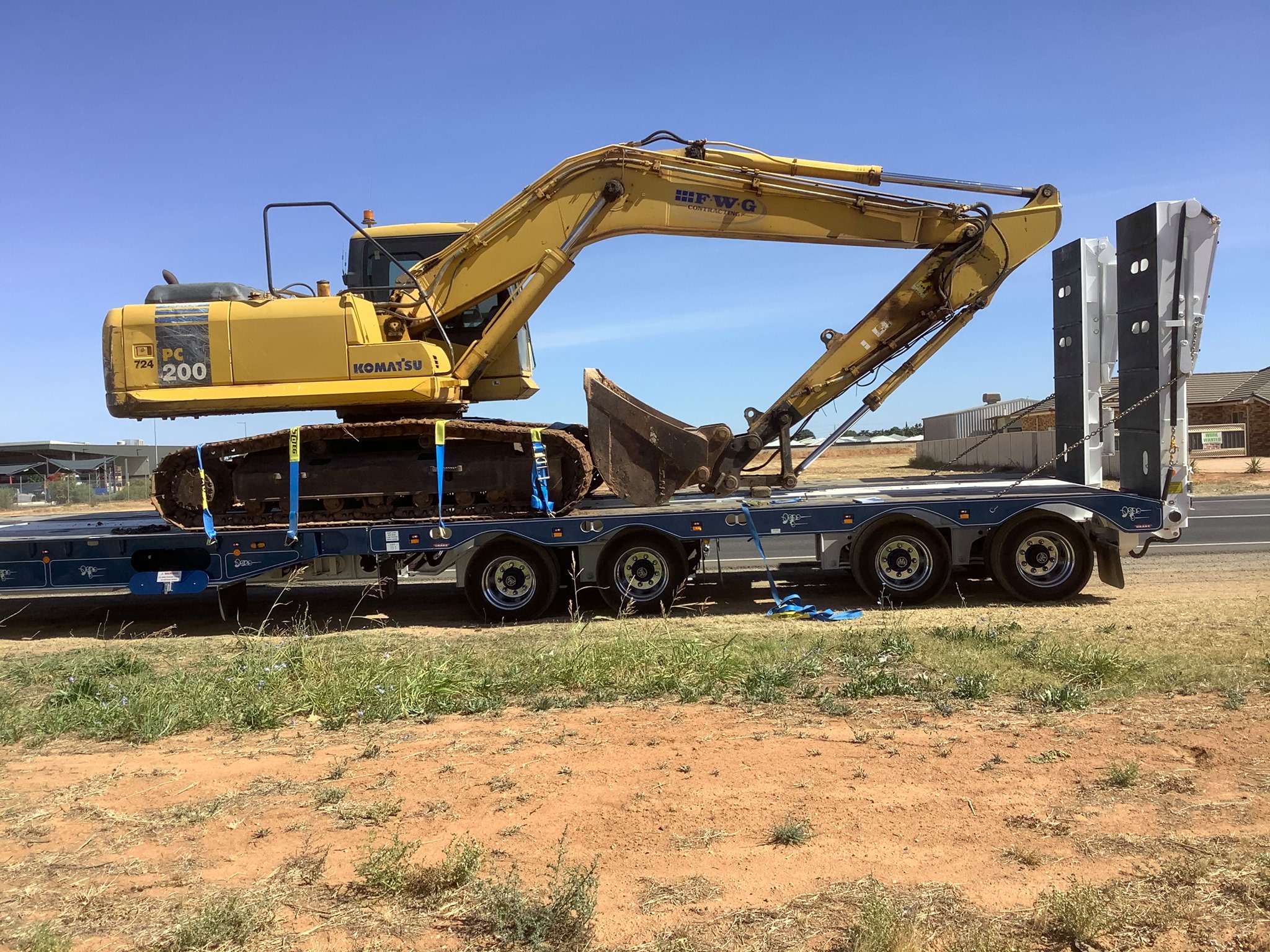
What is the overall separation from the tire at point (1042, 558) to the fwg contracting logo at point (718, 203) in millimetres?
4390

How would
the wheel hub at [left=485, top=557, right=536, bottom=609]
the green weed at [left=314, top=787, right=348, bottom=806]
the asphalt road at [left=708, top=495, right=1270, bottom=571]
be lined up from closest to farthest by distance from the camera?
the green weed at [left=314, top=787, right=348, bottom=806]
the wheel hub at [left=485, top=557, right=536, bottom=609]
the asphalt road at [left=708, top=495, right=1270, bottom=571]

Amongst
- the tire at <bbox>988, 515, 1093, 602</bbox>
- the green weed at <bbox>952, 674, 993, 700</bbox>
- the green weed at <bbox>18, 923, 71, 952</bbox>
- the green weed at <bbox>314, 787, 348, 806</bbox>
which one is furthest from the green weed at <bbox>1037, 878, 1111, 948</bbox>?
the tire at <bbox>988, 515, 1093, 602</bbox>

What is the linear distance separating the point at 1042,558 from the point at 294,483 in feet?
26.6

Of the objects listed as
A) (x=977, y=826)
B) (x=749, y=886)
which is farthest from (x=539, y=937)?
(x=977, y=826)

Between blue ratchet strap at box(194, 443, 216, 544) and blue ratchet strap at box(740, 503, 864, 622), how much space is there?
569cm

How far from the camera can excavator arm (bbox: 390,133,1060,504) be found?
10.6m

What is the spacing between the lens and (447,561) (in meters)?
10.7

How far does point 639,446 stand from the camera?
10625 millimetres

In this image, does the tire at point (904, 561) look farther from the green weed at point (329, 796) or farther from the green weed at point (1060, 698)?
the green weed at point (329, 796)

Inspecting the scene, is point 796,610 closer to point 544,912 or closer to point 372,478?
point 372,478

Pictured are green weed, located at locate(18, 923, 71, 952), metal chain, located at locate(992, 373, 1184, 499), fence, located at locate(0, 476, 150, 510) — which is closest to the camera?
green weed, located at locate(18, 923, 71, 952)

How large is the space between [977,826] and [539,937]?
2071 millimetres

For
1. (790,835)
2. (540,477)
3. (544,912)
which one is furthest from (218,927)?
(540,477)

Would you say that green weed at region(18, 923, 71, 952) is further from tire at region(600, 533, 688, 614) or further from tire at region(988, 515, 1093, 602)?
tire at region(988, 515, 1093, 602)
